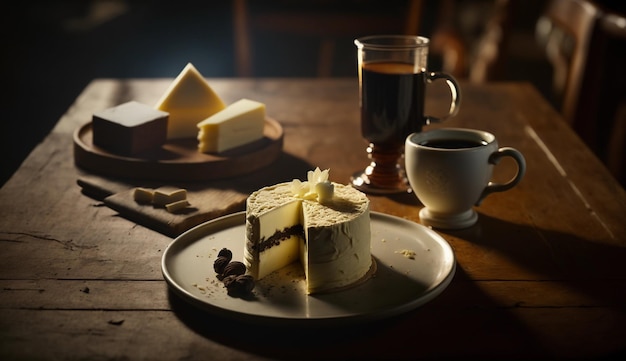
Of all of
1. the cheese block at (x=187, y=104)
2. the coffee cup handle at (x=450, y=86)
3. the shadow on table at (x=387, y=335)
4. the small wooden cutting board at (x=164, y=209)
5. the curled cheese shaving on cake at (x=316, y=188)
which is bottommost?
the small wooden cutting board at (x=164, y=209)

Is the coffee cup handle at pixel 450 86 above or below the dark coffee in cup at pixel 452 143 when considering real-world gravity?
above

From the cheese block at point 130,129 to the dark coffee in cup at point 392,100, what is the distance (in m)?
0.47

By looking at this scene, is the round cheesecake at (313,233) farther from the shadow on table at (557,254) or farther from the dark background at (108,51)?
the dark background at (108,51)

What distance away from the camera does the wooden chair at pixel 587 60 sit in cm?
223

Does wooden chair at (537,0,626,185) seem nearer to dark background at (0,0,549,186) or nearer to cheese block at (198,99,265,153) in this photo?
dark background at (0,0,549,186)

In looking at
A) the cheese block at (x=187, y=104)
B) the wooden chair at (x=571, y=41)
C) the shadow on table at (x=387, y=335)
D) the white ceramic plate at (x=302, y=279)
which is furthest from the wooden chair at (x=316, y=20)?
the shadow on table at (x=387, y=335)

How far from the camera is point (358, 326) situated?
0.98 meters

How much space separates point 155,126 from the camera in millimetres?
1658

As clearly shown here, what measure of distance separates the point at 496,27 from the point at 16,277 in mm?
2385

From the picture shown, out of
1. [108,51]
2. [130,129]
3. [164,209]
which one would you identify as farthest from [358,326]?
[108,51]

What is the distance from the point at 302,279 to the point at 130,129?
0.65 meters

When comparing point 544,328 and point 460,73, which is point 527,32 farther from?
point 544,328

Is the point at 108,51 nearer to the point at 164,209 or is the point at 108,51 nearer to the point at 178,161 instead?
the point at 178,161

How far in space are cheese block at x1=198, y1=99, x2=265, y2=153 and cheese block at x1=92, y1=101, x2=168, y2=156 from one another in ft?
0.31
